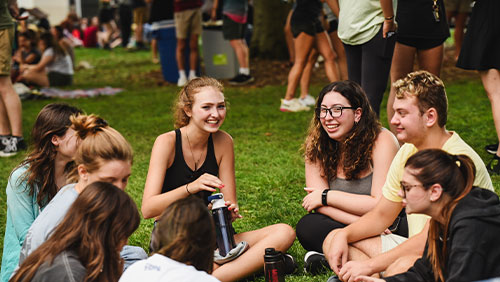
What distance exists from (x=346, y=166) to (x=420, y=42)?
1755 millimetres

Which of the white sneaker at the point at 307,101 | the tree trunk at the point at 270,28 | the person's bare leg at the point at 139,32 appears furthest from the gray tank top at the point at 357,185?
the person's bare leg at the point at 139,32

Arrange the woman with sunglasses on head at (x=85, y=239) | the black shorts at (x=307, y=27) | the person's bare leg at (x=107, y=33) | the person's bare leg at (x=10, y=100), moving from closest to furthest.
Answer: the woman with sunglasses on head at (x=85, y=239), the person's bare leg at (x=10, y=100), the black shorts at (x=307, y=27), the person's bare leg at (x=107, y=33)

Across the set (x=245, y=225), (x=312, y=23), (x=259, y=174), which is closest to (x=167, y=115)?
(x=312, y=23)

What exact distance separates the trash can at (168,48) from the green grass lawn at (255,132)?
0.33 m

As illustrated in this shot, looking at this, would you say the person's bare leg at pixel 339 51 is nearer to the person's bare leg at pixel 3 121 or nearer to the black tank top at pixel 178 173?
the person's bare leg at pixel 3 121

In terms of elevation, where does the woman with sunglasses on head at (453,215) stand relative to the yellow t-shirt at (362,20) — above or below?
below

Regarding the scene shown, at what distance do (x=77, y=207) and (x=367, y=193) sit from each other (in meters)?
1.72

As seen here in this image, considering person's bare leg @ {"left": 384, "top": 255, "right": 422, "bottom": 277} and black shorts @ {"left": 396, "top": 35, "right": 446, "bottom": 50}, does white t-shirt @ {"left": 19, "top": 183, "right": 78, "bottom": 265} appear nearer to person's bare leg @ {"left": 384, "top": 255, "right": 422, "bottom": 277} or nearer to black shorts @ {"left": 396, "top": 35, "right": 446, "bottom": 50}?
person's bare leg @ {"left": 384, "top": 255, "right": 422, "bottom": 277}

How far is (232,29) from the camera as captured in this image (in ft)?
32.2

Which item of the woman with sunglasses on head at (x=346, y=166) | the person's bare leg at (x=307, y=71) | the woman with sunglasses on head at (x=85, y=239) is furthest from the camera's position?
the person's bare leg at (x=307, y=71)

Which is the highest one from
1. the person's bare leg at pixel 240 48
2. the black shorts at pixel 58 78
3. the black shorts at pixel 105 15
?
the person's bare leg at pixel 240 48

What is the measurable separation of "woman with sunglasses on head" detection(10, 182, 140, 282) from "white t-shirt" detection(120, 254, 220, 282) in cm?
23

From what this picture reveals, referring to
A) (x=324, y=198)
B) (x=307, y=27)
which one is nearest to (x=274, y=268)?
(x=324, y=198)

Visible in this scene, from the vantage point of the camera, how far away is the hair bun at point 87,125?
309 centimetres
